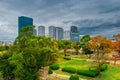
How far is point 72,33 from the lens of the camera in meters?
138

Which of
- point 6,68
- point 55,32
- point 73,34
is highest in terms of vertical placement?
point 55,32

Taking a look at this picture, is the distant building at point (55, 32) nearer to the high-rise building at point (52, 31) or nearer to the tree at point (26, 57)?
the high-rise building at point (52, 31)

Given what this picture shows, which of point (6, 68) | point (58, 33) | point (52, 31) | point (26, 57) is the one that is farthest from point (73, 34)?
point (26, 57)

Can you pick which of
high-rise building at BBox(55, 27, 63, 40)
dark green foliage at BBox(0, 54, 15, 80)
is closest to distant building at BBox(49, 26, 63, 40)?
high-rise building at BBox(55, 27, 63, 40)

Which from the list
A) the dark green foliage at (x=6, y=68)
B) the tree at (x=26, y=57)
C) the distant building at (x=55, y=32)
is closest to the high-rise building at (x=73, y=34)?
the distant building at (x=55, y=32)

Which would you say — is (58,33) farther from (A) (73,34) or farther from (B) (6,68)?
(B) (6,68)

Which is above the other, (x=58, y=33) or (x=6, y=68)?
(x=58, y=33)

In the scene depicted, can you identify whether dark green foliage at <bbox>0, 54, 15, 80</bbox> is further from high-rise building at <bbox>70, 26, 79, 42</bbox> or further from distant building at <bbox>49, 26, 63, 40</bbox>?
high-rise building at <bbox>70, 26, 79, 42</bbox>

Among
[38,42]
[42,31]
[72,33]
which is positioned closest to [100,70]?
[38,42]

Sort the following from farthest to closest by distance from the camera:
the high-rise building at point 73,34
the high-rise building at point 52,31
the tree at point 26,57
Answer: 1. the high-rise building at point 73,34
2. the high-rise building at point 52,31
3. the tree at point 26,57

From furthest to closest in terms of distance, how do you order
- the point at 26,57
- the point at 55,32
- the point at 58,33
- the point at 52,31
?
the point at 58,33 → the point at 55,32 → the point at 52,31 → the point at 26,57

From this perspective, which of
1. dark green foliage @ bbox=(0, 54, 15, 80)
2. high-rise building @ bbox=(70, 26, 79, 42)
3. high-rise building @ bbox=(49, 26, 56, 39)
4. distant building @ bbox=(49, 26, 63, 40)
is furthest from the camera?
high-rise building @ bbox=(70, 26, 79, 42)

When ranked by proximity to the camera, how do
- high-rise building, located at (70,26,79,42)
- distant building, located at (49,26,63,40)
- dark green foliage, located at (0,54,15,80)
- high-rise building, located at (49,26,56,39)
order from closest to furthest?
dark green foliage, located at (0,54,15,80) → high-rise building, located at (49,26,56,39) → distant building, located at (49,26,63,40) → high-rise building, located at (70,26,79,42)

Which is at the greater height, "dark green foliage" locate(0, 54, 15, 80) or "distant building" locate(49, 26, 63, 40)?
"distant building" locate(49, 26, 63, 40)
